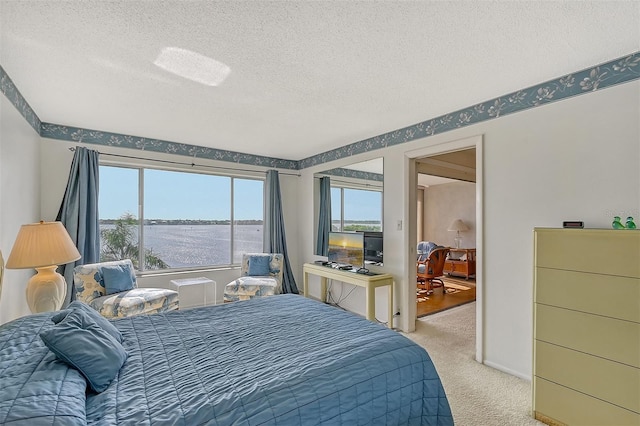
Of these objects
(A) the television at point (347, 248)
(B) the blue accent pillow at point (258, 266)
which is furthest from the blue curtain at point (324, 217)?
(B) the blue accent pillow at point (258, 266)

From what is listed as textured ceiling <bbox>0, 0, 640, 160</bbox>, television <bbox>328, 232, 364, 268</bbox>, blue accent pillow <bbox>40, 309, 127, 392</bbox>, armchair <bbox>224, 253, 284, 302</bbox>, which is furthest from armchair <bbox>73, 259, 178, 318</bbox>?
television <bbox>328, 232, 364, 268</bbox>

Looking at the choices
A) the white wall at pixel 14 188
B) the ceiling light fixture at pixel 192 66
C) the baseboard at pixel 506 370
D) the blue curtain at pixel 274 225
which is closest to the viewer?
the ceiling light fixture at pixel 192 66

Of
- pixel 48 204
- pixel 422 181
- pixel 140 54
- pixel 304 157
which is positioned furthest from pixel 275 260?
pixel 422 181

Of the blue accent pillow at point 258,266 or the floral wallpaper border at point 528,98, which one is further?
the blue accent pillow at point 258,266

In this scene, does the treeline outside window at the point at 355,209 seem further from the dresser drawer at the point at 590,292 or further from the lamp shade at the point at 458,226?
the lamp shade at the point at 458,226

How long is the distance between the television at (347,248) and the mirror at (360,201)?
85 millimetres

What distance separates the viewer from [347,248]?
427 cm

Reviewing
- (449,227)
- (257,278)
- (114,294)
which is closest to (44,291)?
(114,294)

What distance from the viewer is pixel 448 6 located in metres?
1.57

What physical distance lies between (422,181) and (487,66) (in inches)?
237

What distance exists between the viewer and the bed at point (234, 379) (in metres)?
1.12

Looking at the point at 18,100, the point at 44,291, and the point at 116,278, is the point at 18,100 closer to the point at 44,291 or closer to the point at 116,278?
the point at 44,291

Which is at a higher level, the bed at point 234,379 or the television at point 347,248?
the television at point 347,248

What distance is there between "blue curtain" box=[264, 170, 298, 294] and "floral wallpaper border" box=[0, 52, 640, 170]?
36cm
